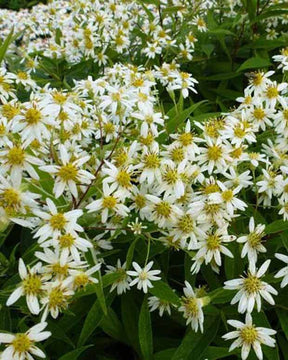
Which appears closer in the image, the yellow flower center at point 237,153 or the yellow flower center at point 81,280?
the yellow flower center at point 81,280

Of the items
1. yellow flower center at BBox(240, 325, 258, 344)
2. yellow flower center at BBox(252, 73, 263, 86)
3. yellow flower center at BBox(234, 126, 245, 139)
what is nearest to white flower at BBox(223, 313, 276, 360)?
yellow flower center at BBox(240, 325, 258, 344)

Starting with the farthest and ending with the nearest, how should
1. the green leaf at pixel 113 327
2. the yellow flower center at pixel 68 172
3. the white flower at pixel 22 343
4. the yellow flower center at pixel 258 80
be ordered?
the yellow flower center at pixel 258 80 < the green leaf at pixel 113 327 < the yellow flower center at pixel 68 172 < the white flower at pixel 22 343

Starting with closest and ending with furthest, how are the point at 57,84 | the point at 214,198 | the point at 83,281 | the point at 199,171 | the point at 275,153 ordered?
1. the point at 83,281
2. the point at 214,198
3. the point at 199,171
4. the point at 275,153
5. the point at 57,84

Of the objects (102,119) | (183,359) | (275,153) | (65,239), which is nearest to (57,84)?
(102,119)

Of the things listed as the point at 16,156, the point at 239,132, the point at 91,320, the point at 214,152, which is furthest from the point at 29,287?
the point at 239,132

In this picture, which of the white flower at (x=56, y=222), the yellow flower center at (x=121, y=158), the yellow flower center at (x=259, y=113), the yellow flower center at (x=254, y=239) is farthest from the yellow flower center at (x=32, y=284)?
the yellow flower center at (x=259, y=113)

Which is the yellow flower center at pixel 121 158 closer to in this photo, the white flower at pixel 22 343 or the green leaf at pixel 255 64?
the white flower at pixel 22 343

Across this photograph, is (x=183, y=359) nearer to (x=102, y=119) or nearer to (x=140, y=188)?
(x=140, y=188)
